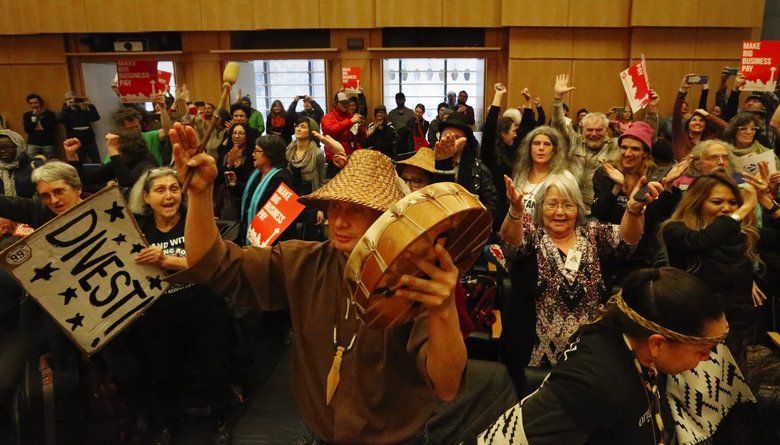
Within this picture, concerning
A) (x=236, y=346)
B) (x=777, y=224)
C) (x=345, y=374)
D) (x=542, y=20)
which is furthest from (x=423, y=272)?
(x=542, y=20)

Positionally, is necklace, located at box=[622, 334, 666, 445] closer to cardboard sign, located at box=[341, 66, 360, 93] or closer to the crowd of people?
the crowd of people

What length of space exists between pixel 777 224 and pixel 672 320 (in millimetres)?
2715

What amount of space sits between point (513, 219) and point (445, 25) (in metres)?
8.14

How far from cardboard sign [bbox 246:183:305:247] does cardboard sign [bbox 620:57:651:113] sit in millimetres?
4080

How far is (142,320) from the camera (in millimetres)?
2977

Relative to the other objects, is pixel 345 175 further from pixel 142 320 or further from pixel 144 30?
pixel 144 30

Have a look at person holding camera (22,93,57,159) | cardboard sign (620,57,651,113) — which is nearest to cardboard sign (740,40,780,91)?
cardboard sign (620,57,651,113)

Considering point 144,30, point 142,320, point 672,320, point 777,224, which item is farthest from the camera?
point 144,30

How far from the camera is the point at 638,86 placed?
5883mm

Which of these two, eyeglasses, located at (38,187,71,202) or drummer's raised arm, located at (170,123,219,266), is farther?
eyeglasses, located at (38,187,71,202)

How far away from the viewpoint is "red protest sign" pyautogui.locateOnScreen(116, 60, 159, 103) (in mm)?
7055

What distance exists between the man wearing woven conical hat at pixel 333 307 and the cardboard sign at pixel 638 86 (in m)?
4.99

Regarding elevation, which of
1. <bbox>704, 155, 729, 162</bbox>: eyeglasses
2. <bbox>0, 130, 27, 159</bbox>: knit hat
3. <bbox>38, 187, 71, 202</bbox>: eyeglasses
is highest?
<bbox>0, 130, 27, 159</bbox>: knit hat

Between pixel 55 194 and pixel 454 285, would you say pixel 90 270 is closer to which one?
pixel 55 194
